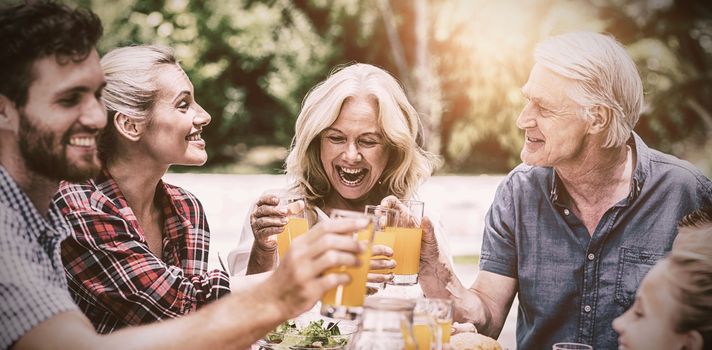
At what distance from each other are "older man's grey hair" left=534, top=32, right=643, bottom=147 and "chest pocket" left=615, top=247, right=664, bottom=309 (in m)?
0.39

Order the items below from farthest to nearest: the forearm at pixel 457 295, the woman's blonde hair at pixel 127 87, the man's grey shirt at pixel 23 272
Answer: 1. the forearm at pixel 457 295
2. the woman's blonde hair at pixel 127 87
3. the man's grey shirt at pixel 23 272

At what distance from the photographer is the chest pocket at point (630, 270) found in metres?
2.69

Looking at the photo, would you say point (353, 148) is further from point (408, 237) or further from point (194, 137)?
point (408, 237)

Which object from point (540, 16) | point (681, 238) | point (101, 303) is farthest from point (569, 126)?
point (540, 16)

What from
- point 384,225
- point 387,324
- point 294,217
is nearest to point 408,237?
point 384,225

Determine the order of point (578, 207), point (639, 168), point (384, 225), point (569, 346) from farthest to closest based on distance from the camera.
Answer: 1. point (578, 207)
2. point (639, 168)
3. point (384, 225)
4. point (569, 346)

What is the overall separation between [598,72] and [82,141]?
1.77 metres

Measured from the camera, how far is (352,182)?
2.97 m

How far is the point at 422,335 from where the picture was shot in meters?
1.75

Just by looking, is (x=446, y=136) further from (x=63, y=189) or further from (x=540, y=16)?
(x=63, y=189)

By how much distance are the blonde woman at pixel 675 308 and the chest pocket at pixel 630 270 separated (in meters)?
0.92

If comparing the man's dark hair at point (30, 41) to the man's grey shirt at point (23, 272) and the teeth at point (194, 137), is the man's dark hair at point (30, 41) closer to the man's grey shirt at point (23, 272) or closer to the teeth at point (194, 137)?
the man's grey shirt at point (23, 272)

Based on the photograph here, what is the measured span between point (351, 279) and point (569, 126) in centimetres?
146

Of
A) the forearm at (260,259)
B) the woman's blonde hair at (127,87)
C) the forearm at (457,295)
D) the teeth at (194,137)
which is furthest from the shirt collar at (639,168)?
the woman's blonde hair at (127,87)
